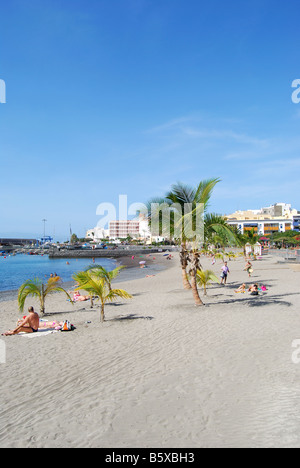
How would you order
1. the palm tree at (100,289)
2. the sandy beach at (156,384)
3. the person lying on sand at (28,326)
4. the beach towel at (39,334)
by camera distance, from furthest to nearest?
the palm tree at (100,289) → the person lying on sand at (28,326) → the beach towel at (39,334) → the sandy beach at (156,384)

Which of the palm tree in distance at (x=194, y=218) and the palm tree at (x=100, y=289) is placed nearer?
the palm tree at (x=100, y=289)

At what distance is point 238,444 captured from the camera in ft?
11.9

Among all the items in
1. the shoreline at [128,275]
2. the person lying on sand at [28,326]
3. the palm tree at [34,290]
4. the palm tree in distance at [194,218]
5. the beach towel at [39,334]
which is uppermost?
the palm tree in distance at [194,218]

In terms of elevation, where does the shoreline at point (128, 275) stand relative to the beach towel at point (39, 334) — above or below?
below

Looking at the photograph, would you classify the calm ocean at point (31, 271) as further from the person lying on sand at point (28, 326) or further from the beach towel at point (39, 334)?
the beach towel at point (39, 334)

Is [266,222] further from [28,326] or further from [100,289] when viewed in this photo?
[28,326]

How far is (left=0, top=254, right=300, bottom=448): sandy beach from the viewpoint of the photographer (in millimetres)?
3873

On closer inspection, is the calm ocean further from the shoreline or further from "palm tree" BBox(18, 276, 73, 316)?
"palm tree" BBox(18, 276, 73, 316)

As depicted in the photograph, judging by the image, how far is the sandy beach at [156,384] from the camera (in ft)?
12.7

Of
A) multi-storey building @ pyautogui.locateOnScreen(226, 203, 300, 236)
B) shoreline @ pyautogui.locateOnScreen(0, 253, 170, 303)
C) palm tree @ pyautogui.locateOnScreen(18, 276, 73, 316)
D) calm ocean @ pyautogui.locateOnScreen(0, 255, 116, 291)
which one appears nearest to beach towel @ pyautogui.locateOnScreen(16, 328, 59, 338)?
palm tree @ pyautogui.locateOnScreen(18, 276, 73, 316)

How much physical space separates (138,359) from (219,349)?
175 cm

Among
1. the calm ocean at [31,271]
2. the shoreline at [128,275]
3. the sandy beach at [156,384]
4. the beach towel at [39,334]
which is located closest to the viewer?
the sandy beach at [156,384]

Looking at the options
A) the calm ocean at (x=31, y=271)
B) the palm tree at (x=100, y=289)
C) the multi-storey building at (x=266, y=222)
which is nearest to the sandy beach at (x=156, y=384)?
the palm tree at (x=100, y=289)
